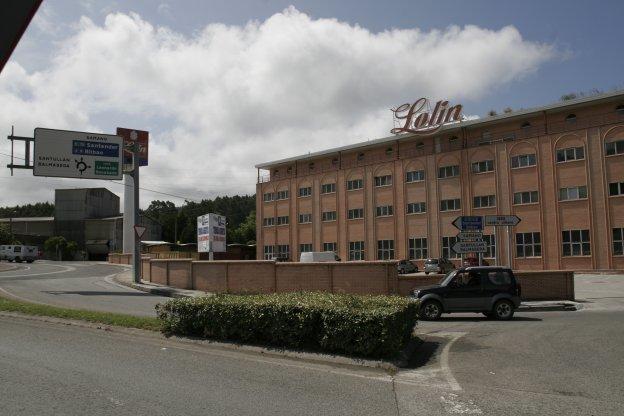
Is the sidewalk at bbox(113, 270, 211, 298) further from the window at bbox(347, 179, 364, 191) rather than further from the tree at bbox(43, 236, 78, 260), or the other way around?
the tree at bbox(43, 236, 78, 260)

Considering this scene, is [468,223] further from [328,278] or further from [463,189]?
[463,189]

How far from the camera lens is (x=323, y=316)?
9.39m

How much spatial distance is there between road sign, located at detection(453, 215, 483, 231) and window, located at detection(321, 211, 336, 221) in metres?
40.2

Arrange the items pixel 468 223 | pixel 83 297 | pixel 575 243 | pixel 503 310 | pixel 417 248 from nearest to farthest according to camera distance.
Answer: pixel 503 310, pixel 83 297, pixel 468 223, pixel 575 243, pixel 417 248

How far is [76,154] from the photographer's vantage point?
89.6ft

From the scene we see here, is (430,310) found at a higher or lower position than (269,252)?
lower

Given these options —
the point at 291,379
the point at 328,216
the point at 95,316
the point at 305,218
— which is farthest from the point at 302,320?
the point at 305,218

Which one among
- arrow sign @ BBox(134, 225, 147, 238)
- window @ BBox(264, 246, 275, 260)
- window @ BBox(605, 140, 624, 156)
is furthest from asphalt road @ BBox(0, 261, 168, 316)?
window @ BBox(264, 246, 275, 260)

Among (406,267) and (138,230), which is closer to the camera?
(138,230)

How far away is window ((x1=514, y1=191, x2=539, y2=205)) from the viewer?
154 ft

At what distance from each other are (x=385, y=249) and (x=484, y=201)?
12.1m

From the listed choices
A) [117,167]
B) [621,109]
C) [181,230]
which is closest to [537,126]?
[621,109]

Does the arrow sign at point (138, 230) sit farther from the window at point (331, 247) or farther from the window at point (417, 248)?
the window at point (331, 247)

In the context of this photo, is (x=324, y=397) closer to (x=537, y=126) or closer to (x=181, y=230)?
(x=537, y=126)
